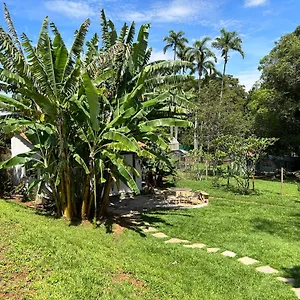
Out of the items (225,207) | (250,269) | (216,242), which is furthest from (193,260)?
(225,207)

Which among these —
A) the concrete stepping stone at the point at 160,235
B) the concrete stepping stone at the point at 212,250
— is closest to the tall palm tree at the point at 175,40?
the concrete stepping stone at the point at 160,235

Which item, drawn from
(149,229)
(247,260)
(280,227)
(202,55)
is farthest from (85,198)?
(202,55)

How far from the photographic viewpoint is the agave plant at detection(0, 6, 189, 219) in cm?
819

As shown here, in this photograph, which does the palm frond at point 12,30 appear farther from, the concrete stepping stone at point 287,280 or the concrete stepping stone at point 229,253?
the concrete stepping stone at point 287,280

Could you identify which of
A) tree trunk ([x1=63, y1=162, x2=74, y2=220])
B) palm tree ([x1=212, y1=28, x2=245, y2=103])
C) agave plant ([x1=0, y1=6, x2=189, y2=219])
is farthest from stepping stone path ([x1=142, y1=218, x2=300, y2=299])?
palm tree ([x1=212, y1=28, x2=245, y2=103])

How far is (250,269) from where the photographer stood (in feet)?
21.6

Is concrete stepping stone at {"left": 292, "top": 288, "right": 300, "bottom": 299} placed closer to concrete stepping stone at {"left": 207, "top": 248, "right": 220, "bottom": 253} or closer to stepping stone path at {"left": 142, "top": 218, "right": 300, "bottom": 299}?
stepping stone path at {"left": 142, "top": 218, "right": 300, "bottom": 299}

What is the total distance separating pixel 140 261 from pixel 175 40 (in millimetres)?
37979

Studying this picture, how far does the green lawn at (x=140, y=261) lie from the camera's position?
4.72 metres

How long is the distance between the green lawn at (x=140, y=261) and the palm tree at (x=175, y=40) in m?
34.1

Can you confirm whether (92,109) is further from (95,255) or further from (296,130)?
(296,130)

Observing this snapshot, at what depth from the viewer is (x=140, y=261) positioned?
6.61m

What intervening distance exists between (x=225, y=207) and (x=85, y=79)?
8.34 meters

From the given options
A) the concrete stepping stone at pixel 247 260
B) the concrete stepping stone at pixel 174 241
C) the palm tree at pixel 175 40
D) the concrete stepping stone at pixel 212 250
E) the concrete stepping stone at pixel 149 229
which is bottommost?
the concrete stepping stone at pixel 247 260
